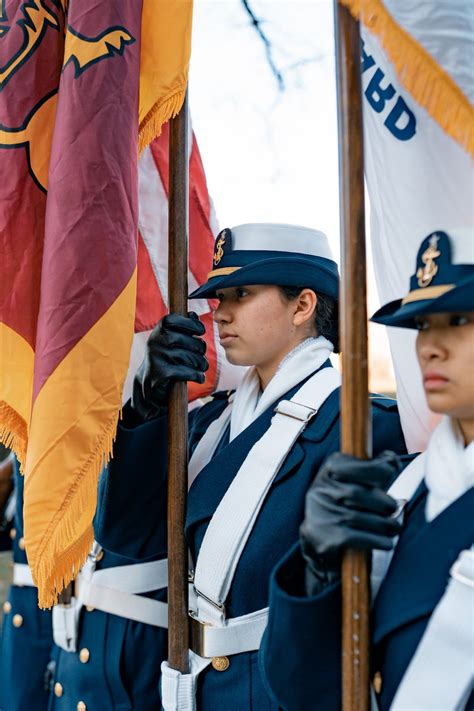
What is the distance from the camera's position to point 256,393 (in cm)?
220

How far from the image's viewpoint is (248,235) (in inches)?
87.0

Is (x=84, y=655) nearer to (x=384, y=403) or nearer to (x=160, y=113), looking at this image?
(x=384, y=403)

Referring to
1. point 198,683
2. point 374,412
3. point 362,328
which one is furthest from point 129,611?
point 362,328

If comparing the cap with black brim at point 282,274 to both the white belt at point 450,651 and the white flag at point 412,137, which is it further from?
the white belt at point 450,651

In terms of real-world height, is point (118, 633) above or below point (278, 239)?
below

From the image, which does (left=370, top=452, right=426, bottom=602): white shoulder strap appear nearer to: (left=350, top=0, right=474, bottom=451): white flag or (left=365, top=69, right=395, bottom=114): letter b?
(left=350, top=0, right=474, bottom=451): white flag

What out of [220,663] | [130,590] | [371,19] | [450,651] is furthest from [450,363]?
[130,590]

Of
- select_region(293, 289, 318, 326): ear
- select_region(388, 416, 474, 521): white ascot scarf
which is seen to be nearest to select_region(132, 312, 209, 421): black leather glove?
select_region(293, 289, 318, 326): ear

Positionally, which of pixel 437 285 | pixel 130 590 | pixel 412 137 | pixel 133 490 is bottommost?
pixel 130 590

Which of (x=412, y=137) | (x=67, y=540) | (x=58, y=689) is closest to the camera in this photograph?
(x=412, y=137)

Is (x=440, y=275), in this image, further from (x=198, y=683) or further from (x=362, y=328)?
(x=198, y=683)

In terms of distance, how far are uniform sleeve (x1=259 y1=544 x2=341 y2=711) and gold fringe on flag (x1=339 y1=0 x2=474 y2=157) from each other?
85 cm

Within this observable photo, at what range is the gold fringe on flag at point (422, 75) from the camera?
1.43 m

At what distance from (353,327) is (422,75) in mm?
528
